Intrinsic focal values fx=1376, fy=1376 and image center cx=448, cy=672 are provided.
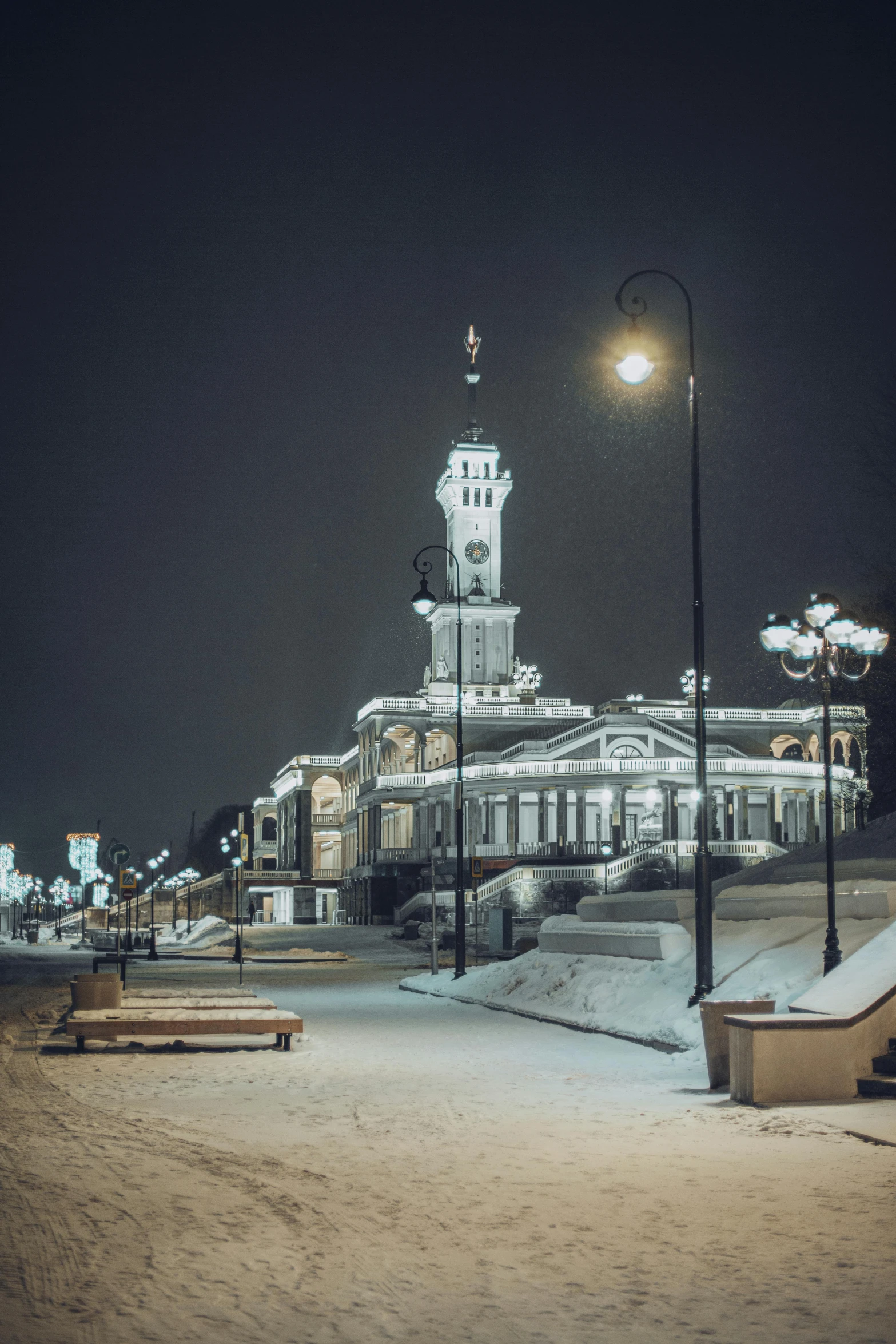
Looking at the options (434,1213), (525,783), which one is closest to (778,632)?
(434,1213)

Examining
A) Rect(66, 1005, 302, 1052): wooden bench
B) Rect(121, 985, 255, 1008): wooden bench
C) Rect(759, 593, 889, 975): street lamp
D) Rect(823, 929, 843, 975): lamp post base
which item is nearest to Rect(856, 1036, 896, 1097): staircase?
Rect(823, 929, 843, 975): lamp post base

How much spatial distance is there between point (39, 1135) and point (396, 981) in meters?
23.4

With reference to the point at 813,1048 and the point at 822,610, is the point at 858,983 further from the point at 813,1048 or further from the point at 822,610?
the point at 822,610

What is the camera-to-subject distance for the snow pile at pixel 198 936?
6222cm

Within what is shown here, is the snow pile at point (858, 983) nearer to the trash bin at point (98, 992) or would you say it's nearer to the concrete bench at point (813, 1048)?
the concrete bench at point (813, 1048)

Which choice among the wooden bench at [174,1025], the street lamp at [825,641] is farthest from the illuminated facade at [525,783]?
the wooden bench at [174,1025]

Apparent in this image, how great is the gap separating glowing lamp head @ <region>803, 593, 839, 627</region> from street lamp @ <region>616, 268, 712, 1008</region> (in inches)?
55.6

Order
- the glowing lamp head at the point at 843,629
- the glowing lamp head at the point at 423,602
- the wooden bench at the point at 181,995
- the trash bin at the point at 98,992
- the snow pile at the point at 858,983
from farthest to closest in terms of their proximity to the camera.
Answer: the glowing lamp head at the point at 423,602, the wooden bench at the point at 181,995, the trash bin at the point at 98,992, the glowing lamp head at the point at 843,629, the snow pile at the point at 858,983

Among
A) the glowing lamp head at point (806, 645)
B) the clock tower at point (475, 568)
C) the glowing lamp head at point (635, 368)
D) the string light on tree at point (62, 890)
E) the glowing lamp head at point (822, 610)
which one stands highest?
the clock tower at point (475, 568)

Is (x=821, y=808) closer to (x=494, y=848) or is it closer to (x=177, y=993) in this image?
(x=494, y=848)

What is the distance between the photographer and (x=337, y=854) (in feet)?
415

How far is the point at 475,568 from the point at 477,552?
1732 millimetres

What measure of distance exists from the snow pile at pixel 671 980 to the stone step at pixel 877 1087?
1.15 m

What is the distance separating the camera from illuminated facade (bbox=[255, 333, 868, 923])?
253ft
